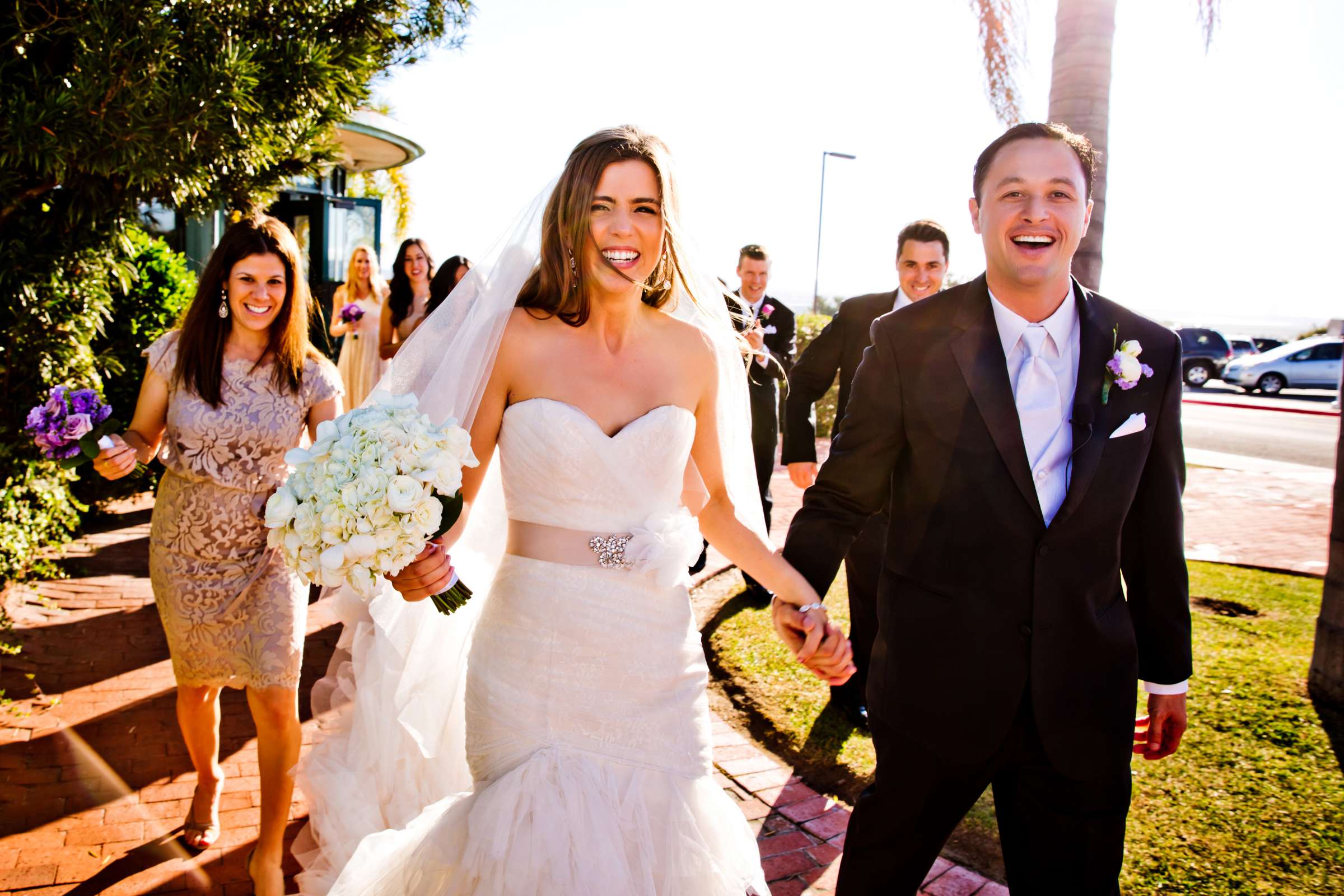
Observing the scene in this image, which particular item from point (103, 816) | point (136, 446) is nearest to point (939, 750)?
point (136, 446)

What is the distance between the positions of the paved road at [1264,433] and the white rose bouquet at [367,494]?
1672 centimetres

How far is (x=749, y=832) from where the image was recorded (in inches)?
103

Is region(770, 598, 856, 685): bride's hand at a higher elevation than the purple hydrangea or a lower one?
lower

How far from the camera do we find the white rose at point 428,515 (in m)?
2.19

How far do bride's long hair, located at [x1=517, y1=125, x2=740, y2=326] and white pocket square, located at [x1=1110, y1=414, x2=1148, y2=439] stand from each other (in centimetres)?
A: 138

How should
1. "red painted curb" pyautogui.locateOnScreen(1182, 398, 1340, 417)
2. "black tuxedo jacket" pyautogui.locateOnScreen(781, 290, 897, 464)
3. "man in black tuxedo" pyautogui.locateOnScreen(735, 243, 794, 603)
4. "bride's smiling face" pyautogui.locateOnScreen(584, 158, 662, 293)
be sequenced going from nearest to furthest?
"bride's smiling face" pyautogui.locateOnScreen(584, 158, 662, 293) → "black tuxedo jacket" pyautogui.locateOnScreen(781, 290, 897, 464) → "man in black tuxedo" pyautogui.locateOnScreen(735, 243, 794, 603) → "red painted curb" pyautogui.locateOnScreen(1182, 398, 1340, 417)

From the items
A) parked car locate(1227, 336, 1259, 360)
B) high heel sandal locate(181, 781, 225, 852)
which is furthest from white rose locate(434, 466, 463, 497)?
parked car locate(1227, 336, 1259, 360)

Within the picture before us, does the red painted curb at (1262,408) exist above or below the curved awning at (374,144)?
below

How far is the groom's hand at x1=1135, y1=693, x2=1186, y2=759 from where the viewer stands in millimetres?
2662

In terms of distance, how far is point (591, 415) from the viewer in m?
2.66

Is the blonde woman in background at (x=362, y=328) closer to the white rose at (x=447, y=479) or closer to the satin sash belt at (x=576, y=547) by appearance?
the satin sash belt at (x=576, y=547)

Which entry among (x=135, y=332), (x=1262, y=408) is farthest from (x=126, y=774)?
(x=1262, y=408)

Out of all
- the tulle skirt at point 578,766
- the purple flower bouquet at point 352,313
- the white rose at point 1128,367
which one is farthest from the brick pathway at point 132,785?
the purple flower bouquet at point 352,313

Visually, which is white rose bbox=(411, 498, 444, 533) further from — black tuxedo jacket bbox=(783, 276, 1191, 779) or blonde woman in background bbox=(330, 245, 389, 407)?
blonde woman in background bbox=(330, 245, 389, 407)
